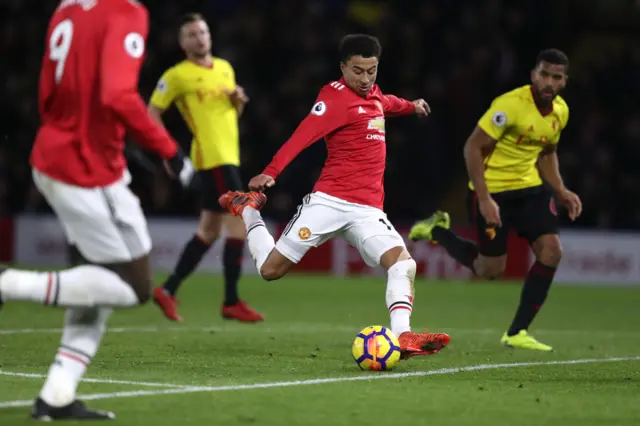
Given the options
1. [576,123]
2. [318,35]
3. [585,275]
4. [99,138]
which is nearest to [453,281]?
[585,275]

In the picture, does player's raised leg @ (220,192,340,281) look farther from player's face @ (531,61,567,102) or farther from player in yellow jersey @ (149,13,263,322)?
player in yellow jersey @ (149,13,263,322)

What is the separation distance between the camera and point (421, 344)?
23.8 ft

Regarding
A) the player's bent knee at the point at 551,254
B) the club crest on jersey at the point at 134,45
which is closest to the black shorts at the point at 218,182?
the player's bent knee at the point at 551,254

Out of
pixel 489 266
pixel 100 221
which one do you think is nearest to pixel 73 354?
pixel 100 221

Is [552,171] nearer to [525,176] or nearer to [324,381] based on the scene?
[525,176]

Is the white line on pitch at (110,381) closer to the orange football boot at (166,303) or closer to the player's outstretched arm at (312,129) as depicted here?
the player's outstretched arm at (312,129)

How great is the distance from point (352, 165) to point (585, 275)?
12443 mm

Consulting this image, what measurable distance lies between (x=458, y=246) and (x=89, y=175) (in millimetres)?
5284

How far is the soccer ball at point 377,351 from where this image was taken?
7.17 metres

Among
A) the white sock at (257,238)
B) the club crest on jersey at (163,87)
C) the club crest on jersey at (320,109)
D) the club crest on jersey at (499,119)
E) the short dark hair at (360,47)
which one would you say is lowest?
the white sock at (257,238)

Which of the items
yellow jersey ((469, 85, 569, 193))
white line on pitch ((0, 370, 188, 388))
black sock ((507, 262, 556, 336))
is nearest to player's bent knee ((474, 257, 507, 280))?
black sock ((507, 262, 556, 336))

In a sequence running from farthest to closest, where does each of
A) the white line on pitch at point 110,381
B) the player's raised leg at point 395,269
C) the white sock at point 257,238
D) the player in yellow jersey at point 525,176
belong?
the player in yellow jersey at point 525,176, the white sock at point 257,238, the player's raised leg at point 395,269, the white line on pitch at point 110,381

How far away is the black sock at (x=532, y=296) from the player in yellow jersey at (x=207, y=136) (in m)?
2.67

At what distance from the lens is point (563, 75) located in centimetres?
895
